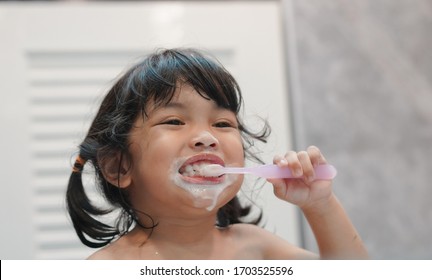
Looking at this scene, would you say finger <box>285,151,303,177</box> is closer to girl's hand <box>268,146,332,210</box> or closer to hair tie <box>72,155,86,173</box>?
girl's hand <box>268,146,332,210</box>

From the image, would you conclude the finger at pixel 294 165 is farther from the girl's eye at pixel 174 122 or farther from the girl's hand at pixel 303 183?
the girl's eye at pixel 174 122

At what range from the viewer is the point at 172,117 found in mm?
670

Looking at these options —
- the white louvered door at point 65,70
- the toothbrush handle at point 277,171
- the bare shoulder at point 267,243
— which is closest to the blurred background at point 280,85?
the white louvered door at point 65,70

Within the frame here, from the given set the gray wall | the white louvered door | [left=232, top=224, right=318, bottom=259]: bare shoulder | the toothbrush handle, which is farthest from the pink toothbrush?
the gray wall

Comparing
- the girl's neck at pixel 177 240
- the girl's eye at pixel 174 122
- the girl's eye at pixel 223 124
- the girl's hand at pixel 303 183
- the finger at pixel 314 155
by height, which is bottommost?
the girl's neck at pixel 177 240

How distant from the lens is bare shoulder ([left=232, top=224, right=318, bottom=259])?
0.74 meters

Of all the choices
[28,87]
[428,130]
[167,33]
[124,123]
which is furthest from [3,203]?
[428,130]

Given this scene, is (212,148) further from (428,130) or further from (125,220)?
(428,130)

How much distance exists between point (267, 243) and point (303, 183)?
107mm

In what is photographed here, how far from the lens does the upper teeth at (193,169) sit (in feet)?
2.15

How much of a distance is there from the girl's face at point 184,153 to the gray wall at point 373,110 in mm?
583

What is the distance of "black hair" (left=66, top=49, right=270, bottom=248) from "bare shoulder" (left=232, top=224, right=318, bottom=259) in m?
0.02

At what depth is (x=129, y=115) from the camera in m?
0.69

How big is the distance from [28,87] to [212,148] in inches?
25.4
